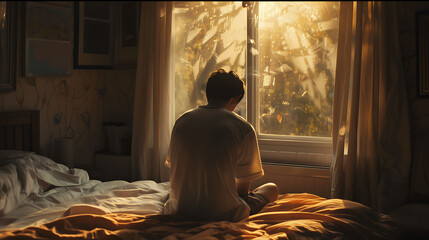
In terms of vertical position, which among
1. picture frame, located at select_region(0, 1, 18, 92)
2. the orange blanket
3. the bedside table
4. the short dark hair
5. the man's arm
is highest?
picture frame, located at select_region(0, 1, 18, 92)

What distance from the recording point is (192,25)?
11.9 feet

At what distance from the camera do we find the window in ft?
10.6

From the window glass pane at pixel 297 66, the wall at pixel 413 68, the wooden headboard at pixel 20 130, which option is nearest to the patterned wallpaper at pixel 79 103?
the wooden headboard at pixel 20 130

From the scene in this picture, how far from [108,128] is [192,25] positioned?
1.12m

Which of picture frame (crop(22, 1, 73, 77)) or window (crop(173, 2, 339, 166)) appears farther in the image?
window (crop(173, 2, 339, 166))

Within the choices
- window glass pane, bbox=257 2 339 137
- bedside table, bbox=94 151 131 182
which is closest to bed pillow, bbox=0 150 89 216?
bedside table, bbox=94 151 131 182

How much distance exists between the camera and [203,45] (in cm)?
358

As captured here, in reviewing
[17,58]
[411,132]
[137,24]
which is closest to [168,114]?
[137,24]

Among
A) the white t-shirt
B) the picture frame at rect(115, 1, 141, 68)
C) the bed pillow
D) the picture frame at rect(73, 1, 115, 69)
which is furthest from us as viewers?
the picture frame at rect(115, 1, 141, 68)

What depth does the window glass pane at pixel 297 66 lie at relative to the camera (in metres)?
3.23

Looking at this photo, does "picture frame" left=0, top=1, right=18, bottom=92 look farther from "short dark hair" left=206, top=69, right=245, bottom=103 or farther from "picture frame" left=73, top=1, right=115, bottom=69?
"short dark hair" left=206, top=69, right=245, bottom=103

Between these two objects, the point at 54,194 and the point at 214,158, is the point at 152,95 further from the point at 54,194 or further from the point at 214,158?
the point at 214,158

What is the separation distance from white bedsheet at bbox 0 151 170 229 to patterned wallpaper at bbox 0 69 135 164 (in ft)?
2.04

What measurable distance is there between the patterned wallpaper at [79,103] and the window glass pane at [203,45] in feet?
1.72
